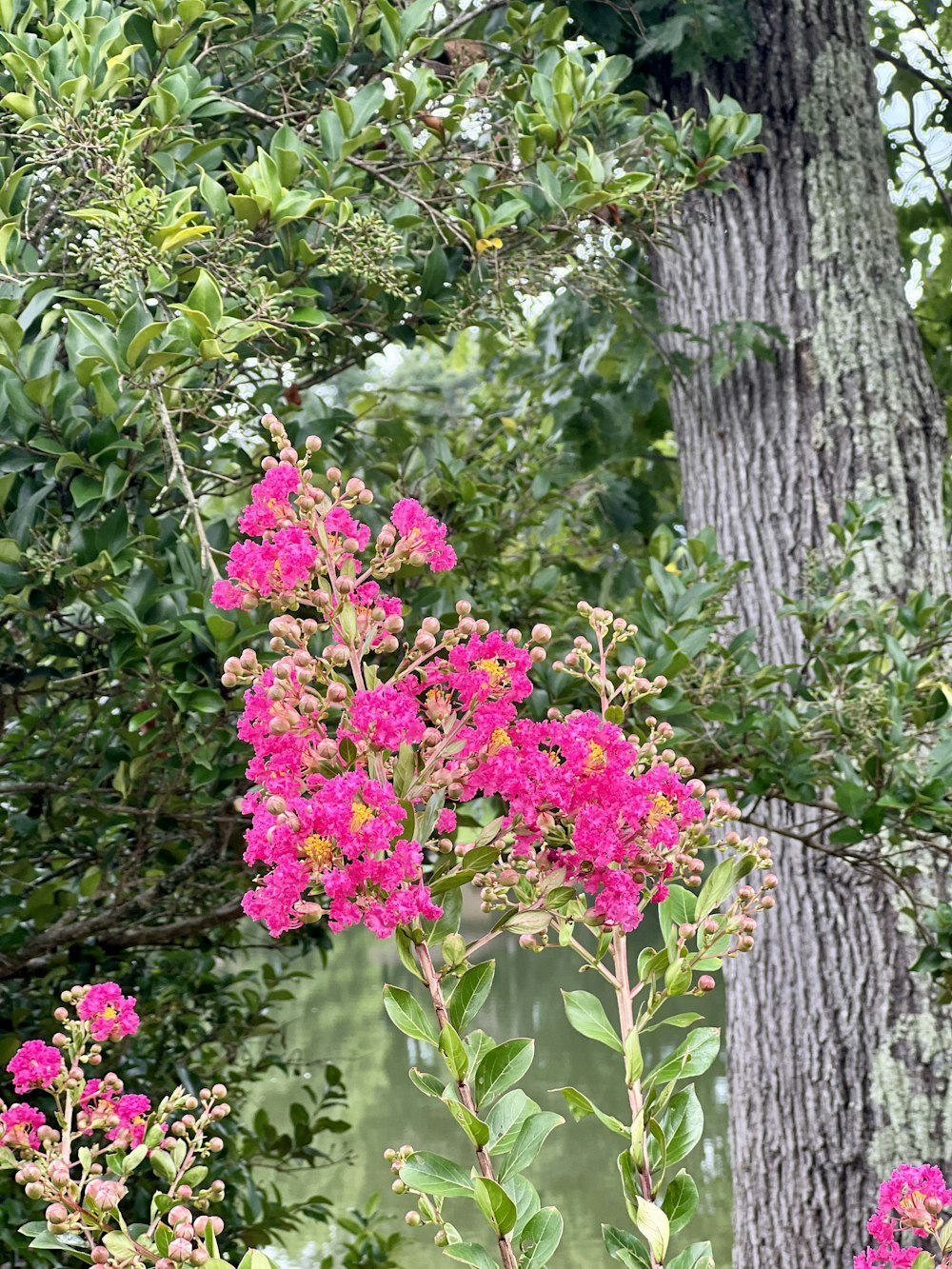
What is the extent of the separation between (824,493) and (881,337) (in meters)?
0.40

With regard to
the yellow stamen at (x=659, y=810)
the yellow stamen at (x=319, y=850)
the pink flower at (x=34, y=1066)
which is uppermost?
the yellow stamen at (x=659, y=810)

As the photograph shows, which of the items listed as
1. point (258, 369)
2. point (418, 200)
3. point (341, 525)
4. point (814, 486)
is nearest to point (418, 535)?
point (341, 525)

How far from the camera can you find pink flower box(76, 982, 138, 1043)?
1176 millimetres

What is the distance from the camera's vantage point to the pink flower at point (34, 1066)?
3.83 feet

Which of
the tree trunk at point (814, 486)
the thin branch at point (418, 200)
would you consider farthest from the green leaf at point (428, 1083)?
the tree trunk at point (814, 486)

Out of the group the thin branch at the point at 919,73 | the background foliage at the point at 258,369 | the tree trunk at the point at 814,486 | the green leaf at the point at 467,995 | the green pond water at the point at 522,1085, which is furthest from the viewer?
the green pond water at the point at 522,1085

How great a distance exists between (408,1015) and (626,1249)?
0.23m

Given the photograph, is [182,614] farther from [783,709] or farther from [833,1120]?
[833,1120]

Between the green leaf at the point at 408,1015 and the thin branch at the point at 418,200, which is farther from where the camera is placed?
the thin branch at the point at 418,200

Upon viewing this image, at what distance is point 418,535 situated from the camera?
973 mm

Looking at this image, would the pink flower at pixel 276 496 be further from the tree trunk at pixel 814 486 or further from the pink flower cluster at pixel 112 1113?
the tree trunk at pixel 814 486

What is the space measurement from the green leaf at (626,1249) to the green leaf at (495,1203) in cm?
11

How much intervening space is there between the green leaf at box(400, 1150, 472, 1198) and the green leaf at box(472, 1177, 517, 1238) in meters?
0.02

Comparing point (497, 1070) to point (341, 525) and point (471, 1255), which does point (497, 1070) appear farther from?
point (341, 525)
